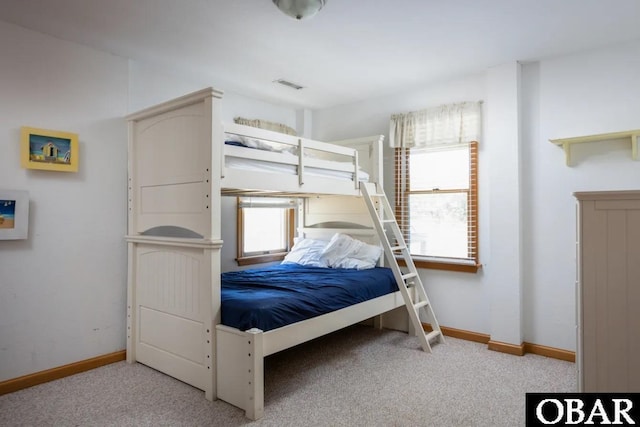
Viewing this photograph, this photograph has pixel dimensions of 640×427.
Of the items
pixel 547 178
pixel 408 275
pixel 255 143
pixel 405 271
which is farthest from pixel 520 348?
pixel 255 143

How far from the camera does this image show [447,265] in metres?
3.80

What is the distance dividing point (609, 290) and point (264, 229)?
3.46 metres

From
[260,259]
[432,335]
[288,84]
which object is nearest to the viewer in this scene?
[432,335]

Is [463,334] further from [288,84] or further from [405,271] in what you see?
[288,84]

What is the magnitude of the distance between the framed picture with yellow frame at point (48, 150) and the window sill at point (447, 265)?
318cm

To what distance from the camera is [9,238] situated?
2604 mm

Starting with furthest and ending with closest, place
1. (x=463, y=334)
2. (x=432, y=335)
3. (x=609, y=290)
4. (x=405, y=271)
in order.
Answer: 1. (x=405, y=271)
2. (x=463, y=334)
3. (x=432, y=335)
4. (x=609, y=290)

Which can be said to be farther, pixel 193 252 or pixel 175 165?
pixel 175 165

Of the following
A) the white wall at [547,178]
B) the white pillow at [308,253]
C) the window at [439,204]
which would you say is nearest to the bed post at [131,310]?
the white pillow at [308,253]

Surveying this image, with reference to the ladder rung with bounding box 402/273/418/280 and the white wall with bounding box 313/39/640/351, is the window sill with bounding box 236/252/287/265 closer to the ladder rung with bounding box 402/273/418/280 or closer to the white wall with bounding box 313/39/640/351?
the ladder rung with bounding box 402/273/418/280

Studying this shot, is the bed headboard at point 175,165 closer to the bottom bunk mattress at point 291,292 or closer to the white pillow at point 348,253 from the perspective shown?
the bottom bunk mattress at point 291,292

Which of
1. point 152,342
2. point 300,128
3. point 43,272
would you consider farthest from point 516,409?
point 300,128

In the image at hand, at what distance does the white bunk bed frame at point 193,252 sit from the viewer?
7.97 feet

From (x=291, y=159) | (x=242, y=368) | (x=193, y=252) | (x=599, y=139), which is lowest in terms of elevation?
(x=242, y=368)
